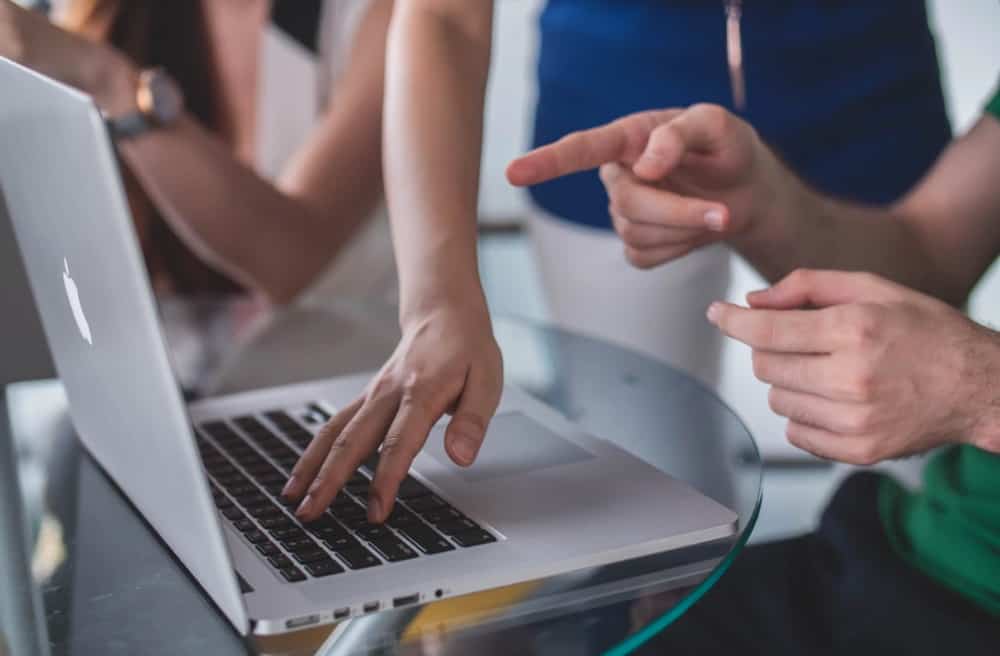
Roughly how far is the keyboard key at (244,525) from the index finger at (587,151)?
1.06 feet

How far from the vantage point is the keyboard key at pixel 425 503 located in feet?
2.80

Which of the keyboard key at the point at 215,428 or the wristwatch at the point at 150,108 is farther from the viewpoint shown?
the wristwatch at the point at 150,108

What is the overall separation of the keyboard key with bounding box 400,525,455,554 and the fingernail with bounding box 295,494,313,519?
63 millimetres

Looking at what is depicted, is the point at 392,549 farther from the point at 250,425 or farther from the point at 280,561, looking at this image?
the point at 250,425

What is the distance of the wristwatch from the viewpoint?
1493 mm

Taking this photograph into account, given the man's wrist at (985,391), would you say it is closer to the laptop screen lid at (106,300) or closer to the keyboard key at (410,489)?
the keyboard key at (410,489)

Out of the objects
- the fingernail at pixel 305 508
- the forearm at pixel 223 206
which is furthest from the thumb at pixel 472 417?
the forearm at pixel 223 206

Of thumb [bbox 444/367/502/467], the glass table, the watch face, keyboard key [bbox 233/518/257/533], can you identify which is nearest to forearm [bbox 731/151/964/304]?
the glass table

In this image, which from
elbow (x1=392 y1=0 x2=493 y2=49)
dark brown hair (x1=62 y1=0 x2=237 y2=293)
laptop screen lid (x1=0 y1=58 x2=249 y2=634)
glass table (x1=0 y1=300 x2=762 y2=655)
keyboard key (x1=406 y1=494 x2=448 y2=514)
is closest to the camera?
laptop screen lid (x1=0 y1=58 x2=249 y2=634)

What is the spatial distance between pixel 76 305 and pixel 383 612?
11.0 inches

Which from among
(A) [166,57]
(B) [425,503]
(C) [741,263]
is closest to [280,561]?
(B) [425,503]

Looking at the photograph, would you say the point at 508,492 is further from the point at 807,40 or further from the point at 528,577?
the point at 807,40

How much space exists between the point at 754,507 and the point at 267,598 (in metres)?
0.35

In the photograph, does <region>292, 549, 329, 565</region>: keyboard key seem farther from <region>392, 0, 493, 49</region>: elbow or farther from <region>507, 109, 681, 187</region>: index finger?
<region>392, 0, 493, 49</region>: elbow
